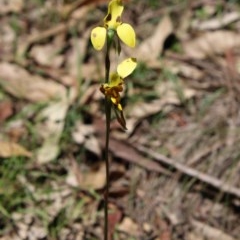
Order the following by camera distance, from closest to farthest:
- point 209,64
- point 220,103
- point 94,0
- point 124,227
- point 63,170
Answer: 1. point 124,227
2. point 63,170
3. point 220,103
4. point 209,64
5. point 94,0

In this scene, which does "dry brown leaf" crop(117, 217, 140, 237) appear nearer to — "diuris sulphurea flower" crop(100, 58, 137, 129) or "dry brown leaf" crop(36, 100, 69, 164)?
"dry brown leaf" crop(36, 100, 69, 164)

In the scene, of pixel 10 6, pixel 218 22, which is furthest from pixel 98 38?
pixel 10 6

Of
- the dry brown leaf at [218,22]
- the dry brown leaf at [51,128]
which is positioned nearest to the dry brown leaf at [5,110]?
the dry brown leaf at [51,128]

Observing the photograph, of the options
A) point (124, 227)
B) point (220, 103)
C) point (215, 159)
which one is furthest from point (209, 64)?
point (124, 227)

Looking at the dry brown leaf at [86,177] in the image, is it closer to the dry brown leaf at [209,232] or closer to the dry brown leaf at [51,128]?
the dry brown leaf at [51,128]

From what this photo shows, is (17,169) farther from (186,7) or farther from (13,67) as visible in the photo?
(186,7)

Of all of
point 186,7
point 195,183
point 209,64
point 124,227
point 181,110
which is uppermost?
point 186,7

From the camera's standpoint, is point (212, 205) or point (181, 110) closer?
point (212, 205)
